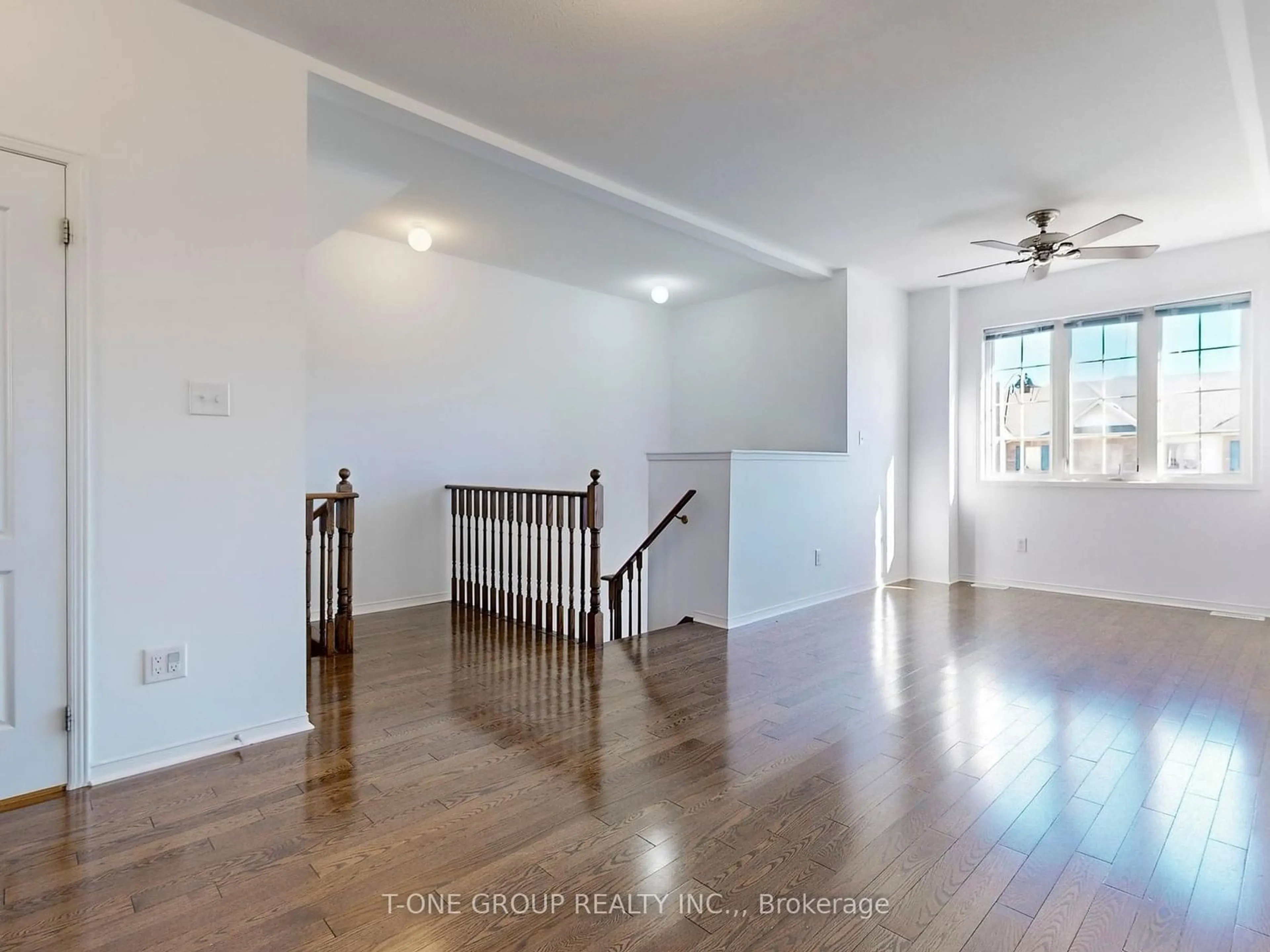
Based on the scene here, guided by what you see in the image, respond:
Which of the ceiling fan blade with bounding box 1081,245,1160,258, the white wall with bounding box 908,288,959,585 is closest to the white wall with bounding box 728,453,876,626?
the white wall with bounding box 908,288,959,585

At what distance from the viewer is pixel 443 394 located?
521 cm

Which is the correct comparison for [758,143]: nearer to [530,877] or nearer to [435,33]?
[435,33]

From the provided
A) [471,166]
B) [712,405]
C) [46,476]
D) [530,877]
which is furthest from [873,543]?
[46,476]

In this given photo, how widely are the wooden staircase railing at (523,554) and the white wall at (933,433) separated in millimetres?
3387

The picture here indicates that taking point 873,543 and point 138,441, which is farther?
point 873,543

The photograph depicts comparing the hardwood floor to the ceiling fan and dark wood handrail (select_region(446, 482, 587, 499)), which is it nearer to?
dark wood handrail (select_region(446, 482, 587, 499))

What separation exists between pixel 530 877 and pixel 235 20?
123 inches

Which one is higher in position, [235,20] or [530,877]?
[235,20]

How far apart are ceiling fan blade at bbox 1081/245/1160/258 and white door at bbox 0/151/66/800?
519 centimetres

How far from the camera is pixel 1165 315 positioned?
5180 mm

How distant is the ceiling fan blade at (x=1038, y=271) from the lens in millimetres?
4363

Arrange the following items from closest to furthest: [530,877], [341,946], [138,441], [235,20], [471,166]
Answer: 1. [341,946]
2. [530,877]
3. [138,441]
4. [235,20]
5. [471,166]

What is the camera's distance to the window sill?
485 cm

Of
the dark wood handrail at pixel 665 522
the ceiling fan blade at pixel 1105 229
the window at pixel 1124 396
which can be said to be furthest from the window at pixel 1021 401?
the dark wood handrail at pixel 665 522
